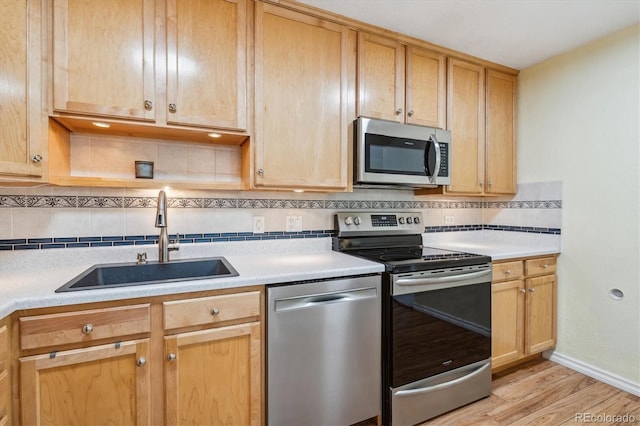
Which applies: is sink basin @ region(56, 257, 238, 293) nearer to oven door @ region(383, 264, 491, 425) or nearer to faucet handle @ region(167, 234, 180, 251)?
faucet handle @ region(167, 234, 180, 251)

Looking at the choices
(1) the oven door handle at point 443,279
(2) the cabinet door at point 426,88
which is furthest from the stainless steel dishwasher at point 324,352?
(2) the cabinet door at point 426,88

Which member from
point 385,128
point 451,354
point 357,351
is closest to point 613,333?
point 451,354

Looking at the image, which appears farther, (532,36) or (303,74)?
(532,36)

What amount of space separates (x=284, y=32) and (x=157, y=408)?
1.96m

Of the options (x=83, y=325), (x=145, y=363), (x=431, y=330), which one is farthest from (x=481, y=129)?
(x=83, y=325)

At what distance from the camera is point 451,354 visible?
6.16 ft

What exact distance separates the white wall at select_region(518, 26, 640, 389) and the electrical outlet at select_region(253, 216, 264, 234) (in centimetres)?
225

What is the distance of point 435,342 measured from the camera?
1.81 meters

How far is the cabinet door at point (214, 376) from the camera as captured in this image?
1.34 metres

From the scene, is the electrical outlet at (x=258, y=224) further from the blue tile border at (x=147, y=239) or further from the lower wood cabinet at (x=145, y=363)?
the lower wood cabinet at (x=145, y=363)

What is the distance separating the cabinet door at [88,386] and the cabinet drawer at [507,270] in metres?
2.08

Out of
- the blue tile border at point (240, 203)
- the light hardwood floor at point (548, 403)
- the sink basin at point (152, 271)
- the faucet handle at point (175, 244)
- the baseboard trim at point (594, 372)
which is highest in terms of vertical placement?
the blue tile border at point (240, 203)

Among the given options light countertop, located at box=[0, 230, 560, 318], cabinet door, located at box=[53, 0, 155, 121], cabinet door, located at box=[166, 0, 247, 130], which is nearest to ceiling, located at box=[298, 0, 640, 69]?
cabinet door, located at box=[166, 0, 247, 130]

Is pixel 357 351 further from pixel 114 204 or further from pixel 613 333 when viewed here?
pixel 613 333
